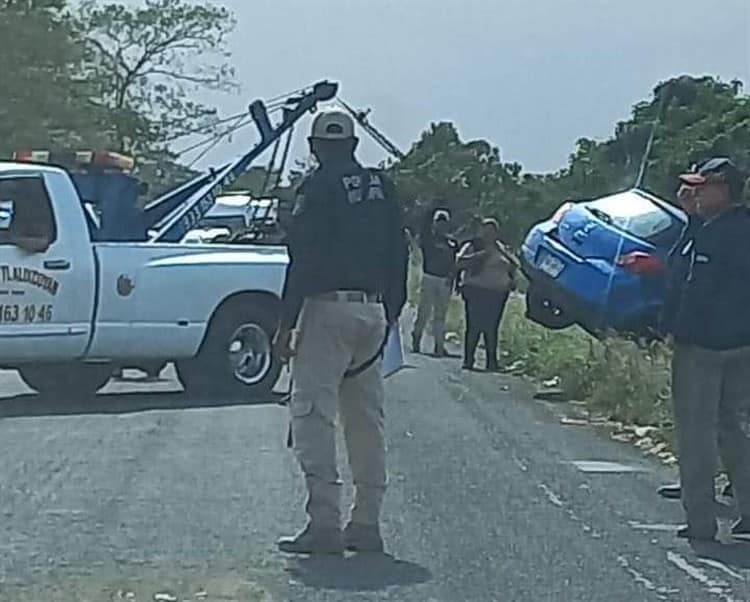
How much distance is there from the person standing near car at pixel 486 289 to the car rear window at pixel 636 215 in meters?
3.69

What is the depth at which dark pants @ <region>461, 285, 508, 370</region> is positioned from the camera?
21703mm

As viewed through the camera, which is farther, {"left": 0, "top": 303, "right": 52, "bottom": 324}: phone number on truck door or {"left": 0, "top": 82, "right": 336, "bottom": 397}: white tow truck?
{"left": 0, "top": 82, "right": 336, "bottom": 397}: white tow truck

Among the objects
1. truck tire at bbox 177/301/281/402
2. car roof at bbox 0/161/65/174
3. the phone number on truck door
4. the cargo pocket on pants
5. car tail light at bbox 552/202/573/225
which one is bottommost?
truck tire at bbox 177/301/281/402

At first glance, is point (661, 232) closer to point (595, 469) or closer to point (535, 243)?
point (535, 243)

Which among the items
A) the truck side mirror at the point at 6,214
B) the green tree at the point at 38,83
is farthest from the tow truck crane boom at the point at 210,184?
the green tree at the point at 38,83

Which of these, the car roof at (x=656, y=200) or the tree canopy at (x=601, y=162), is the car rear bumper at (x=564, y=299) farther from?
the tree canopy at (x=601, y=162)

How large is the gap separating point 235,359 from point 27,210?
7.99 feet

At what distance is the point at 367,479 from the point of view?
31.7 feet

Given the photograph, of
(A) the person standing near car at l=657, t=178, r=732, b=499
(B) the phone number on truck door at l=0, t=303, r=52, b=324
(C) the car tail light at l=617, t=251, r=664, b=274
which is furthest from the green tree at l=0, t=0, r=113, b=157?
(A) the person standing near car at l=657, t=178, r=732, b=499

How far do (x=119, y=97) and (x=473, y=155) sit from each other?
51.1 feet

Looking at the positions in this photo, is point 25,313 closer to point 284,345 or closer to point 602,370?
point 602,370

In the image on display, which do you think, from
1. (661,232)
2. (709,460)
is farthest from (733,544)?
(661,232)

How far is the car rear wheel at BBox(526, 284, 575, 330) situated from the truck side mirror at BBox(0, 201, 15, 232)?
4.82 meters

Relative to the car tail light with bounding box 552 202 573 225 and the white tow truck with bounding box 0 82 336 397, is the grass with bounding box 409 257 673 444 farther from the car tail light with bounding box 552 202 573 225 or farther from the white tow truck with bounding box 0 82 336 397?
the white tow truck with bounding box 0 82 336 397
